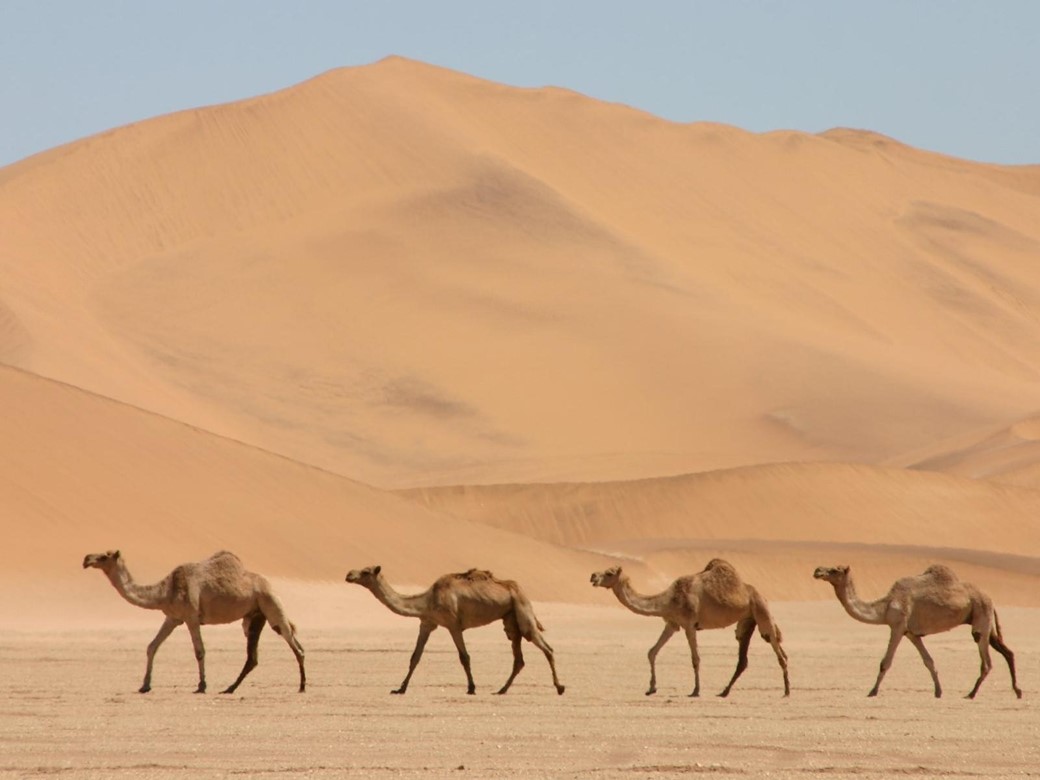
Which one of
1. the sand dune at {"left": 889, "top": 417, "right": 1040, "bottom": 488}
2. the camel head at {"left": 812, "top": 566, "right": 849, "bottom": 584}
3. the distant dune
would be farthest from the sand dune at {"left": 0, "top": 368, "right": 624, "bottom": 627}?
the sand dune at {"left": 889, "top": 417, "right": 1040, "bottom": 488}

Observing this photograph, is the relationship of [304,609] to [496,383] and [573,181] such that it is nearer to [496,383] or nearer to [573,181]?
[496,383]

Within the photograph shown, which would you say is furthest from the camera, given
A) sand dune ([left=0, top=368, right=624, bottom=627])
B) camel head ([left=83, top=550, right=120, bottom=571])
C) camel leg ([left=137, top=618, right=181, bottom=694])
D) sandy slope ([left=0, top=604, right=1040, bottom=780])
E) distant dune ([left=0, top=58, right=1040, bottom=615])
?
distant dune ([left=0, top=58, right=1040, bottom=615])

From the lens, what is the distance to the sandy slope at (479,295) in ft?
210

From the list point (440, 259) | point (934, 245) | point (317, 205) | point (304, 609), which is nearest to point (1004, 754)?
point (304, 609)

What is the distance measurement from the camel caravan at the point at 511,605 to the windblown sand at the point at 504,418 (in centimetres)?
57

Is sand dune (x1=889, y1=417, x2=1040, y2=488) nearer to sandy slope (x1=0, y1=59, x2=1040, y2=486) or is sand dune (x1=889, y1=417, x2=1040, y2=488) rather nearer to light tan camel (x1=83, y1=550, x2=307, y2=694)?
sandy slope (x1=0, y1=59, x2=1040, y2=486)

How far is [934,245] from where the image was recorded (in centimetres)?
9719

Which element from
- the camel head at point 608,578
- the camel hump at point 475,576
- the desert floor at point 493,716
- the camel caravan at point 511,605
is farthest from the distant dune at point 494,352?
the camel head at point 608,578

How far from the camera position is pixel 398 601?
18.0m

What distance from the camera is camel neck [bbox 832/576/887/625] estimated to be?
18062 mm

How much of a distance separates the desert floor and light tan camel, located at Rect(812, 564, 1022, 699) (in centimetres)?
51

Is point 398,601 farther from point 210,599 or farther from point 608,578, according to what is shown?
point 608,578

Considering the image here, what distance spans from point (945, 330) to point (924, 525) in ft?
118

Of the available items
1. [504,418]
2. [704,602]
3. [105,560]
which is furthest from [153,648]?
[504,418]
